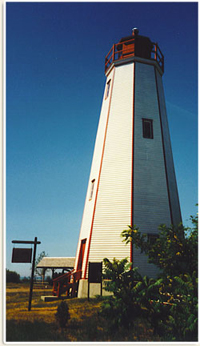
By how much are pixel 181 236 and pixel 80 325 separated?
475 cm

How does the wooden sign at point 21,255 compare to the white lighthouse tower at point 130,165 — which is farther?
the white lighthouse tower at point 130,165

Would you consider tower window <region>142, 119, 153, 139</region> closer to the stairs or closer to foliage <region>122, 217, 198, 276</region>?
foliage <region>122, 217, 198, 276</region>

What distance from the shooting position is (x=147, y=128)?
57.7 ft

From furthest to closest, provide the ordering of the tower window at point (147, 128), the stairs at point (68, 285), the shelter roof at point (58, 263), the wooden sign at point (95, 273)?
the shelter roof at point (58, 263) → the tower window at point (147, 128) → the stairs at point (68, 285) → the wooden sign at point (95, 273)

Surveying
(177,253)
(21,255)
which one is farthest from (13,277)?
(177,253)

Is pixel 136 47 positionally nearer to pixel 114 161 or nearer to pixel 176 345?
pixel 114 161

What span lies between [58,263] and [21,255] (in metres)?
16.3

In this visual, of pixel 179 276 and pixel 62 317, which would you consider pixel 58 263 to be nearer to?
pixel 62 317

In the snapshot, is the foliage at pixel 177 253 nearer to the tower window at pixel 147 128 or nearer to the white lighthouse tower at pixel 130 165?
the white lighthouse tower at pixel 130 165

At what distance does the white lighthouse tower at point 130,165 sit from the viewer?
1534 cm

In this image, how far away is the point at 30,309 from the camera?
11.7 metres

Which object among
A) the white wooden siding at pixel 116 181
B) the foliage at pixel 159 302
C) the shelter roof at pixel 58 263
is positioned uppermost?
the white wooden siding at pixel 116 181

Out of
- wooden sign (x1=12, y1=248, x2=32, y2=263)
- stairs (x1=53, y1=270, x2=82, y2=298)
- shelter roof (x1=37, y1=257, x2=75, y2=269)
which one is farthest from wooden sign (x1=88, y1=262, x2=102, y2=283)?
shelter roof (x1=37, y1=257, x2=75, y2=269)

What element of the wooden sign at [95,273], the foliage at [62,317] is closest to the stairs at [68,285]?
the wooden sign at [95,273]
